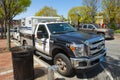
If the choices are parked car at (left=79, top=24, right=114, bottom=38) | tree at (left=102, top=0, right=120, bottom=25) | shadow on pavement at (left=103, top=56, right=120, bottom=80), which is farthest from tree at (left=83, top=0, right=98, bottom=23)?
shadow on pavement at (left=103, top=56, right=120, bottom=80)

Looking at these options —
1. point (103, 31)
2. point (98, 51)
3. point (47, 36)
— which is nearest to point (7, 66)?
point (47, 36)

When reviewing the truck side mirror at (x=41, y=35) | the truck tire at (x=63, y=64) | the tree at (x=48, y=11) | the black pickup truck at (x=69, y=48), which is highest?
the tree at (x=48, y=11)

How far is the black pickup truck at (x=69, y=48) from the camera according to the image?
215 inches

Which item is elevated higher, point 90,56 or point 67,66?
point 90,56

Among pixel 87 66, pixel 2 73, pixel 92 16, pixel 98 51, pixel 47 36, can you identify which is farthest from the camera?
pixel 92 16

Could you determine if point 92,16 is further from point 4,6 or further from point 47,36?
point 47,36

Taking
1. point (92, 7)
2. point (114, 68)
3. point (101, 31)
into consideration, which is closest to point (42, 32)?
point (114, 68)

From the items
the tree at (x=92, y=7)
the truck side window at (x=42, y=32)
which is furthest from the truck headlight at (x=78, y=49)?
the tree at (x=92, y=7)

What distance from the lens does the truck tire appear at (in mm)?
5772

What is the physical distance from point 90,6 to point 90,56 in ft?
97.4

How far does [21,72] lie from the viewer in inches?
215

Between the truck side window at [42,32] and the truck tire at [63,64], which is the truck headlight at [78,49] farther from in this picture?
the truck side window at [42,32]

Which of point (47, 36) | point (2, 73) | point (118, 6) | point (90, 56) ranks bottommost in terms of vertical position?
point (2, 73)

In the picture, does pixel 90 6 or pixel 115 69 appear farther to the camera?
pixel 90 6
